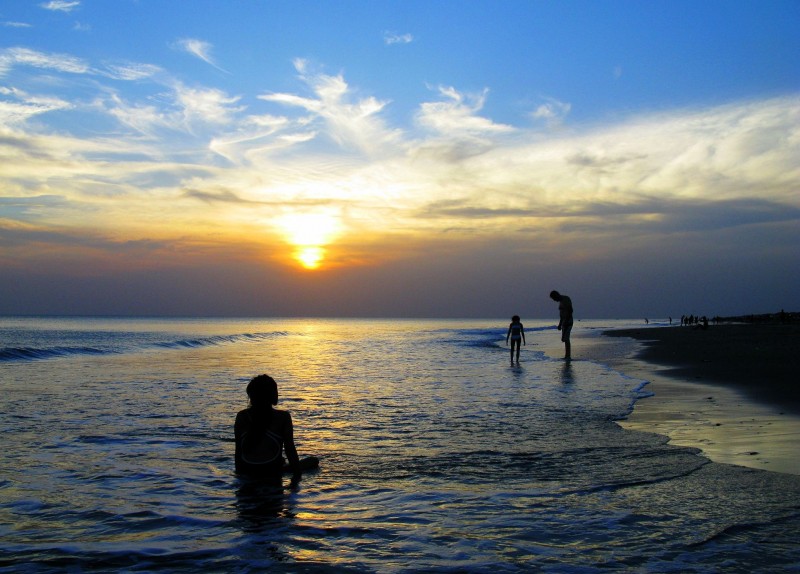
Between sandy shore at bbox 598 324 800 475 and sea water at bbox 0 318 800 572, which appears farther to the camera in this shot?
sandy shore at bbox 598 324 800 475

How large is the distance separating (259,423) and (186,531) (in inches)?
60.5

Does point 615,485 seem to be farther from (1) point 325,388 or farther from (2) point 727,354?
(2) point 727,354

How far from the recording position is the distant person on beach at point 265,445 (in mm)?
6457

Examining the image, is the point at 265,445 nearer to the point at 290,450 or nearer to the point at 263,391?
the point at 290,450

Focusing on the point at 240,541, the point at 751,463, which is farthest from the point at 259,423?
the point at 751,463

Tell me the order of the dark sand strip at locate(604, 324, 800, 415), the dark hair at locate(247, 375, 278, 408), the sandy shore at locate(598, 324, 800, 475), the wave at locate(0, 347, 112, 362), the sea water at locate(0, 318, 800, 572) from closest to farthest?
the sea water at locate(0, 318, 800, 572) < the dark hair at locate(247, 375, 278, 408) < the sandy shore at locate(598, 324, 800, 475) < the dark sand strip at locate(604, 324, 800, 415) < the wave at locate(0, 347, 112, 362)

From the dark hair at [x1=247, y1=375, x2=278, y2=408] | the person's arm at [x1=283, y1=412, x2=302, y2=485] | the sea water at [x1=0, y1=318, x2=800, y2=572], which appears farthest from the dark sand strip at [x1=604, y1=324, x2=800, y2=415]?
the dark hair at [x1=247, y1=375, x2=278, y2=408]

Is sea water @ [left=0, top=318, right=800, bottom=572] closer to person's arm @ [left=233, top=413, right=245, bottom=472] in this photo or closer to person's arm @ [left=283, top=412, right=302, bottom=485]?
person's arm @ [left=283, top=412, right=302, bottom=485]

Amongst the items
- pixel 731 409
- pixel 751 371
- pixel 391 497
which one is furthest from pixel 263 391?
pixel 751 371

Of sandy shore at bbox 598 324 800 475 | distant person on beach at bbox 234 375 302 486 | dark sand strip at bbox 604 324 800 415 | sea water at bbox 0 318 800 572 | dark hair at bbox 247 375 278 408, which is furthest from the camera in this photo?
dark sand strip at bbox 604 324 800 415

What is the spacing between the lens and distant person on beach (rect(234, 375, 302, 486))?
21.2 ft

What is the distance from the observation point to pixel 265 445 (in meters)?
6.58

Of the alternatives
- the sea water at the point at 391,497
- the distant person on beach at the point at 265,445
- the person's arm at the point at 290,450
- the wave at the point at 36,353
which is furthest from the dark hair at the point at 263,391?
the wave at the point at 36,353

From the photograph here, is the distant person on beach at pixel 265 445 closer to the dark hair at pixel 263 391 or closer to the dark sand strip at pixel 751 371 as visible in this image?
the dark hair at pixel 263 391
